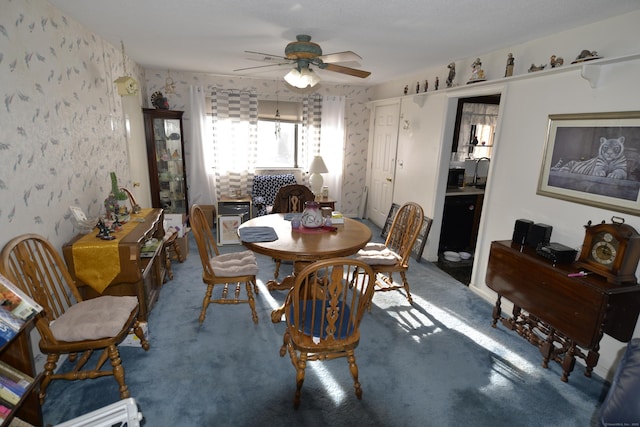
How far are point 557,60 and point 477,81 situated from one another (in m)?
0.74

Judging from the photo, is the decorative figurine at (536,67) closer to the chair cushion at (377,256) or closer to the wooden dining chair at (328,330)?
the chair cushion at (377,256)

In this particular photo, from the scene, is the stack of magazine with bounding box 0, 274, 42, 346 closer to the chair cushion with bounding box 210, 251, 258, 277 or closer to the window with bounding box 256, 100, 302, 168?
the chair cushion with bounding box 210, 251, 258, 277

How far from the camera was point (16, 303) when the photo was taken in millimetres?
1254

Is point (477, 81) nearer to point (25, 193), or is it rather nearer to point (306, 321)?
point (306, 321)

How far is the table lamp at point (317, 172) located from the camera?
473 centimetres

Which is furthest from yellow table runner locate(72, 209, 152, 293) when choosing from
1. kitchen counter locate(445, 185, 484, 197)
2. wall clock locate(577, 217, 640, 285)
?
kitchen counter locate(445, 185, 484, 197)

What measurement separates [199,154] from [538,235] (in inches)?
175

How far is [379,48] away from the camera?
316 centimetres

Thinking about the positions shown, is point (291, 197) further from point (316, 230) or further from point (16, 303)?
point (16, 303)

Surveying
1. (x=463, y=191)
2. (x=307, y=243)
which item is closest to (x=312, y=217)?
(x=307, y=243)

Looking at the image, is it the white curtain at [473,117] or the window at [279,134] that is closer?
the white curtain at [473,117]

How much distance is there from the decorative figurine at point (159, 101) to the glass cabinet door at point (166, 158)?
11 centimetres

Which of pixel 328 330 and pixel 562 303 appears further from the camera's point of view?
pixel 562 303

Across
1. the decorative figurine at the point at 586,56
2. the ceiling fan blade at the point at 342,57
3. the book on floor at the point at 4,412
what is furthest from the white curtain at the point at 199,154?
the decorative figurine at the point at 586,56
